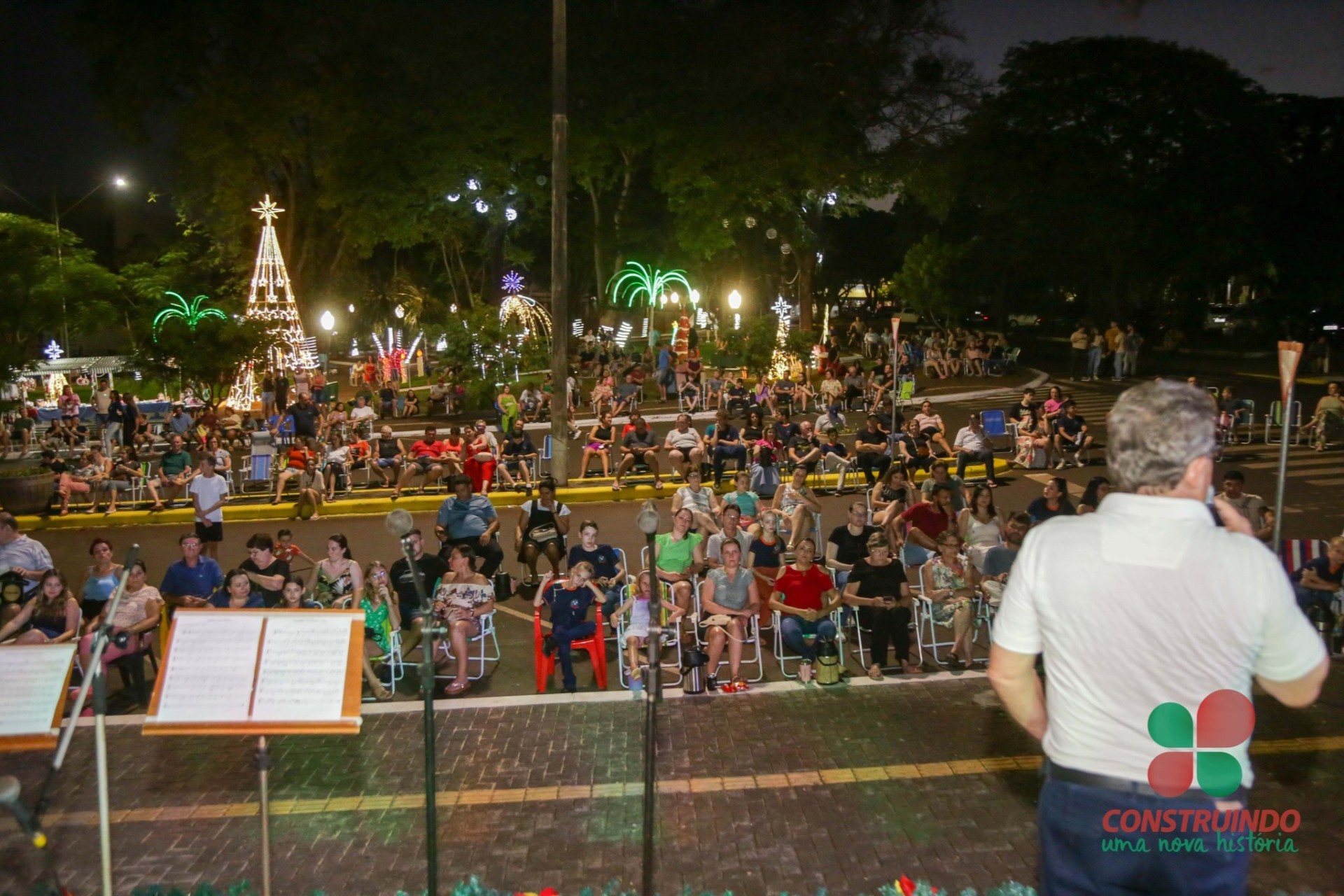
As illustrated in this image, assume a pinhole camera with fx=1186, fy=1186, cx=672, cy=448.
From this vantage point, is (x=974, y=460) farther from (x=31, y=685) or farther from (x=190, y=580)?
(x=31, y=685)

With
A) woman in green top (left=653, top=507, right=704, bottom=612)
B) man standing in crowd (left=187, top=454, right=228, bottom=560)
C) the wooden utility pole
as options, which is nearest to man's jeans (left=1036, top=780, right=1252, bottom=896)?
woman in green top (left=653, top=507, right=704, bottom=612)

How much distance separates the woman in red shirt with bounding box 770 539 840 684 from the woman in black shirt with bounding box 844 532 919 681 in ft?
Result: 0.66

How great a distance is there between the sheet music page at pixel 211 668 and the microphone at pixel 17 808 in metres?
0.97

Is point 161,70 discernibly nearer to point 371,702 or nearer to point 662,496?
point 662,496

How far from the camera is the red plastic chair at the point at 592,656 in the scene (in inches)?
368

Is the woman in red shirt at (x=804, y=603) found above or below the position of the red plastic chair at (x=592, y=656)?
above

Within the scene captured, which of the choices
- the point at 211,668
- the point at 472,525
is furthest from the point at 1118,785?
the point at 472,525

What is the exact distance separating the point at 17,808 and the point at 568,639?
558 centimetres

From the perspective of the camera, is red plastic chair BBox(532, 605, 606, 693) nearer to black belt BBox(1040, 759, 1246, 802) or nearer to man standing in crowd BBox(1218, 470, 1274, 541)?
man standing in crowd BBox(1218, 470, 1274, 541)

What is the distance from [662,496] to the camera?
18.0m

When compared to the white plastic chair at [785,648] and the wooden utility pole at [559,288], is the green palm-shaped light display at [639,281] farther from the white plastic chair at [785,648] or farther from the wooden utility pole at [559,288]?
the white plastic chair at [785,648]

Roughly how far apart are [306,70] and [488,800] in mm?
35411

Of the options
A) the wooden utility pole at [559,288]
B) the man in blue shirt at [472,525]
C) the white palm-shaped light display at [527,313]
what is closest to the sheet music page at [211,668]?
the man in blue shirt at [472,525]

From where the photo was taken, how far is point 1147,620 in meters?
2.62
